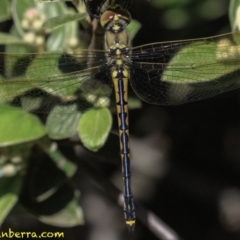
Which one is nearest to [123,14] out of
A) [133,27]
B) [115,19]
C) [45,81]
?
[115,19]

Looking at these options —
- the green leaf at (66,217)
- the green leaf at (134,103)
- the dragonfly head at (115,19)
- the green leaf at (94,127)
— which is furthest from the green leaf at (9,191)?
the dragonfly head at (115,19)

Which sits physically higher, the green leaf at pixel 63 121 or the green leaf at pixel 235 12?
the green leaf at pixel 235 12

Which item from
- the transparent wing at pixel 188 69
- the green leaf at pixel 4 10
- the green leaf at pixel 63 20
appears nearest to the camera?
the green leaf at pixel 63 20

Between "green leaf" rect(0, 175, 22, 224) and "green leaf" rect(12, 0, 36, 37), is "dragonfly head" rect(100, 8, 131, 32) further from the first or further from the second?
"green leaf" rect(0, 175, 22, 224)

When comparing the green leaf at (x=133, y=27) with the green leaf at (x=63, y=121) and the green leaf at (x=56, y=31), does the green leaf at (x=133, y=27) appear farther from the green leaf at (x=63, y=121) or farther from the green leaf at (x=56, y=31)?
the green leaf at (x=63, y=121)

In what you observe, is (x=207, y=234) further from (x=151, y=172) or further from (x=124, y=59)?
(x=124, y=59)
